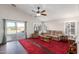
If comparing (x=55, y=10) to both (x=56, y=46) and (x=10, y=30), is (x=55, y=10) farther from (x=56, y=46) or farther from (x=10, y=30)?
(x=10, y=30)

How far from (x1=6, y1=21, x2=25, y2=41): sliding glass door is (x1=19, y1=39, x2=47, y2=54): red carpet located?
0.14m

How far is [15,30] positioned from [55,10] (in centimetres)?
99

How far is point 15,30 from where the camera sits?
7.33 ft

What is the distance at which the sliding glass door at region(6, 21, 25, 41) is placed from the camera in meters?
2.13

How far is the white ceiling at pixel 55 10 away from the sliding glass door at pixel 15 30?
1.10ft

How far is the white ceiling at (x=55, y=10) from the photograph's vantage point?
2068mm

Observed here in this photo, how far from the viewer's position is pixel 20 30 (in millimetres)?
2271

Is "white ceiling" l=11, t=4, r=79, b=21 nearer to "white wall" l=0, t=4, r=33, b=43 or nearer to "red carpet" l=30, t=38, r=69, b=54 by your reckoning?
"white wall" l=0, t=4, r=33, b=43

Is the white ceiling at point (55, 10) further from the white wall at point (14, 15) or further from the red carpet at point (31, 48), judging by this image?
the red carpet at point (31, 48)

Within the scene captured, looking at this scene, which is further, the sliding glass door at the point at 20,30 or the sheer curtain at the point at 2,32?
the sliding glass door at the point at 20,30

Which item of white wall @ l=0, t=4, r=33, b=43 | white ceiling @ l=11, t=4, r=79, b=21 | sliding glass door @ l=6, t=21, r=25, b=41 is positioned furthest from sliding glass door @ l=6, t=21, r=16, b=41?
white ceiling @ l=11, t=4, r=79, b=21

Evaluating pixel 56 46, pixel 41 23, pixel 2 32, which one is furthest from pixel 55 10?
pixel 2 32

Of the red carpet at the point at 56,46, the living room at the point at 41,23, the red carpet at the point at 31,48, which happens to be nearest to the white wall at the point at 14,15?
the living room at the point at 41,23
